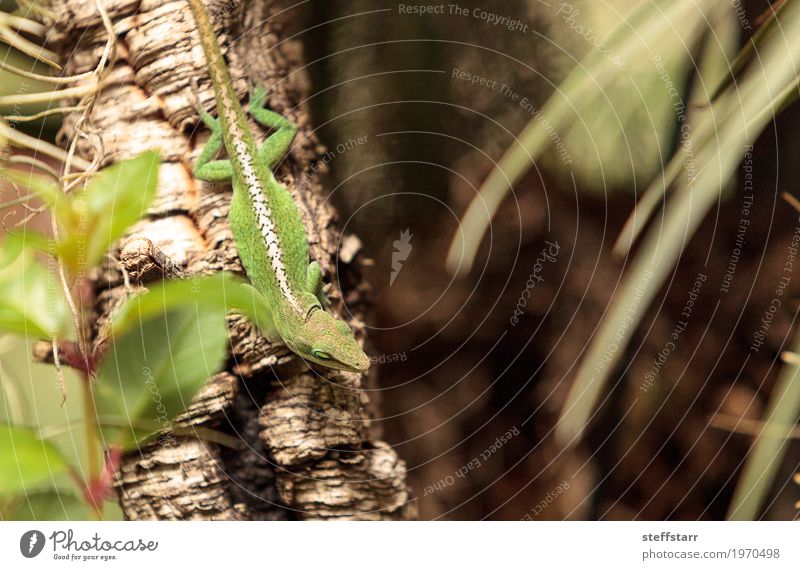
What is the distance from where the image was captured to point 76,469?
69 cm

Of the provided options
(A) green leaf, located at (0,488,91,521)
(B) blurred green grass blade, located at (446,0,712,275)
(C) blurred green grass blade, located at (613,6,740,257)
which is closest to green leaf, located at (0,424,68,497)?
(A) green leaf, located at (0,488,91,521)

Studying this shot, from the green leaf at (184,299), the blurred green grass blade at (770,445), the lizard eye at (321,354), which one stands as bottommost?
the blurred green grass blade at (770,445)

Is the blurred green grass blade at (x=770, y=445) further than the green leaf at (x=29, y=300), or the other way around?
the blurred green grass blade at (x=770, y=445)

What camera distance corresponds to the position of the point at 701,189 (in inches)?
30.1

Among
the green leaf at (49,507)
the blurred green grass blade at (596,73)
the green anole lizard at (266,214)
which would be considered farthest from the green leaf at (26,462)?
the blurred green grass blade at (596,73)

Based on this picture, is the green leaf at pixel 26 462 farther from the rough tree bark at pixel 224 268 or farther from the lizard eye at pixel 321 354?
the lizard eye at pixel 321 354

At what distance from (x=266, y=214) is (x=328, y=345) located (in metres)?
0.18

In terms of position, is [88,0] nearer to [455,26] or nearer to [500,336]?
[455,26]

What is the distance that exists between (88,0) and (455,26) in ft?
1.53

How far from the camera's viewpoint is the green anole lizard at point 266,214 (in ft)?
2.39

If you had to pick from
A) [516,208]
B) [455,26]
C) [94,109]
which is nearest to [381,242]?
[516,208]

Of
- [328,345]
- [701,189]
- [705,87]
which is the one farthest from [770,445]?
[328,345]

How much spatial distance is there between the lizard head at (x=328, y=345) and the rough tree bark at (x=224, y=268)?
3cm

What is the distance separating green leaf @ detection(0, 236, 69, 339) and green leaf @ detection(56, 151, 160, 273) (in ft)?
0.14
